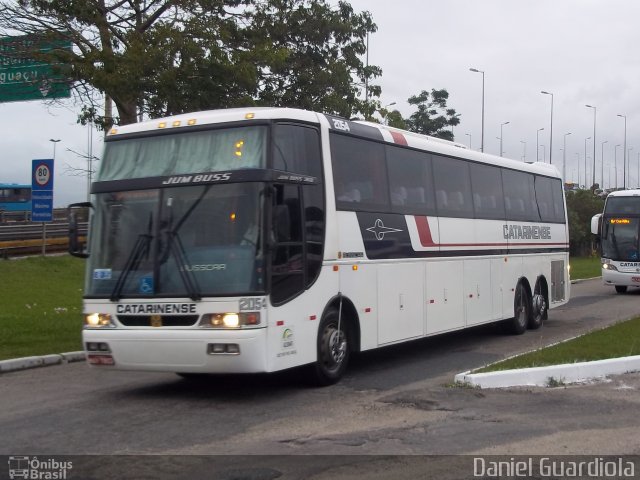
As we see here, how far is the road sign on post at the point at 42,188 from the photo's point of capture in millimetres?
20234

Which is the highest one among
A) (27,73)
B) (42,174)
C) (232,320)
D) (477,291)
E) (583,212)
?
(27,73)

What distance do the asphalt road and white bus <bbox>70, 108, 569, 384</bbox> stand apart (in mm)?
588

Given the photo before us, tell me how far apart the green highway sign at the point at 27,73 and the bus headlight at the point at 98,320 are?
32.3ft

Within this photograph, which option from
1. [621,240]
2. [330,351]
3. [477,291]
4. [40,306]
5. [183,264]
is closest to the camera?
[183,264]

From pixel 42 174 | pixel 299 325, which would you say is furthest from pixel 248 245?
pixel 42 174

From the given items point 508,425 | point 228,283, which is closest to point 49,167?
point 228,283

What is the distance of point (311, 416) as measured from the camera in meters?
8.91

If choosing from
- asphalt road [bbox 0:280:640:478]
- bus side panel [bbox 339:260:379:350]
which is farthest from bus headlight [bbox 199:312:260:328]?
bus side panel [bbox 339:260:379:350]

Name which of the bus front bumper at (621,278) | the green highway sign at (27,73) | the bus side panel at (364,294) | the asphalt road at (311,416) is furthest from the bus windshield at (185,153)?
the bus front bumper at (621,278)

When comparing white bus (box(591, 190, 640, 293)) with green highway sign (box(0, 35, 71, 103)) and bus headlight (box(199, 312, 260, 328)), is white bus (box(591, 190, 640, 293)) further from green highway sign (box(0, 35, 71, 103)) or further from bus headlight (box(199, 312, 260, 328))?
bus headlight (box(199, 312, 260, 328))

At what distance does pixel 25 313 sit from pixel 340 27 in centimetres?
1145

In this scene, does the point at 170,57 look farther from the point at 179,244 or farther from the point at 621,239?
the point at 621,239
